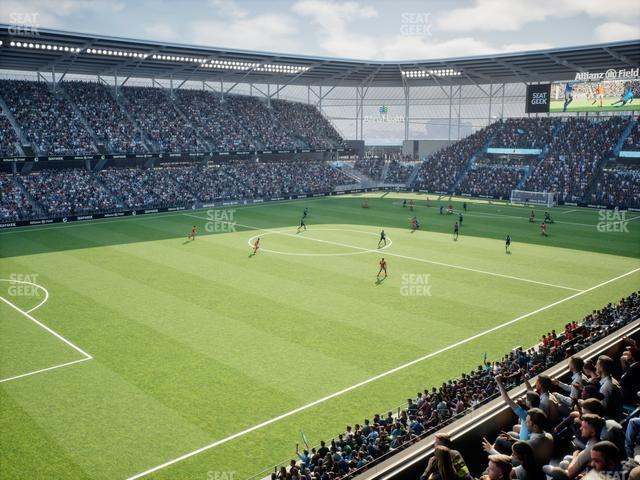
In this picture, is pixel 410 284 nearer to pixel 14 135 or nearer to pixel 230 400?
pixel 230 400

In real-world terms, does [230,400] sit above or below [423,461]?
below

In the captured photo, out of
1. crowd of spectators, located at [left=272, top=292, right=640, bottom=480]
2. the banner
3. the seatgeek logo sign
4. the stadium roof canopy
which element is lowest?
crowd of spectators, located at [left=272, top=292, right=640, bottom=480]

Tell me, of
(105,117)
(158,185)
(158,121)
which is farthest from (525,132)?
(105,117)

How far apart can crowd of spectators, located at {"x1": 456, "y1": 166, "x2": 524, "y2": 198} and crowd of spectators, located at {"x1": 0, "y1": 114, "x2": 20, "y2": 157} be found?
50162mm

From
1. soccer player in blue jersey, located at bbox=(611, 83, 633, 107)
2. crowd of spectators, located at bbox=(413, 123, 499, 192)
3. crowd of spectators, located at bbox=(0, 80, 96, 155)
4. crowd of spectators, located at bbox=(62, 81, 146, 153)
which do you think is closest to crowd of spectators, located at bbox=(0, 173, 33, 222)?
crowd of spectators, located at bbox=(0, 80, 96, 155)

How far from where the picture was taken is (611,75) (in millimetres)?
59281

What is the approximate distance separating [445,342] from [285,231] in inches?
983

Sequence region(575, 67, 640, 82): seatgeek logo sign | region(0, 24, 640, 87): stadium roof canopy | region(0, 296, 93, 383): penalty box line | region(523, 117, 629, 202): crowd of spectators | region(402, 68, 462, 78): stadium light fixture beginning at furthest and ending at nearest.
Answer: region(402, 68, 462, 78): stadium light fixture → region(523, 117, 629, 202): crowd of spectators → region(575, 67, 640, 82): seatgeek logo sign → region(0, 24, 640, 87): stadium roof canopy → region(0, 296, 93, 383): penalty box line

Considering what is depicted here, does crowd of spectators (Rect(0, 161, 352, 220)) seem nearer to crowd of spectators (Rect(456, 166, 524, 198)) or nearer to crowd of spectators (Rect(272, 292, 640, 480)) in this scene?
crowd of spectators (Rect(456, 166, 524, 198))

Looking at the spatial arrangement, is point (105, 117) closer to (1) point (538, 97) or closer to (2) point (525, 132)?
(1) point (538, 97)

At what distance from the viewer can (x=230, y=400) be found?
50.9 ft

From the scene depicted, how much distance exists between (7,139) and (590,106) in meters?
60.0

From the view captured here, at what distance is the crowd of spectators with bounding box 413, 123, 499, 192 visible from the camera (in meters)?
72.3

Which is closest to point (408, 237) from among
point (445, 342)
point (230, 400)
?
point (445, 342)
